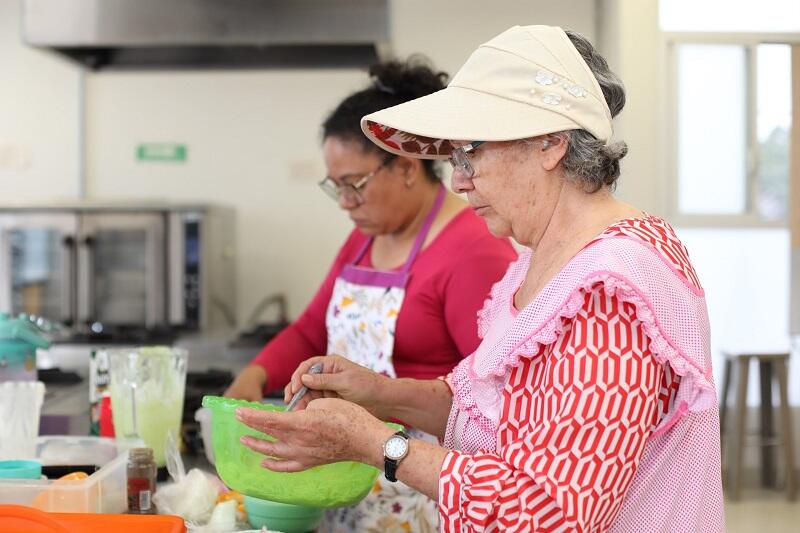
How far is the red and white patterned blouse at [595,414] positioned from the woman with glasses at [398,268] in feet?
2.29

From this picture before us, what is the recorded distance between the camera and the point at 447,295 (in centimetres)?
199

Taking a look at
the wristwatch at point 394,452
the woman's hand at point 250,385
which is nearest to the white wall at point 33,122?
the woman's hand at point 250,385

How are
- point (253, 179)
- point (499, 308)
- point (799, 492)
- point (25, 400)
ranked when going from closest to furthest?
point (499, 308)
point (25, 400)
point (253, 179)
point (799, 492)

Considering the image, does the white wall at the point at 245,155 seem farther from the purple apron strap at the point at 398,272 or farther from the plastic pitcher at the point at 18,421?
the plastic pitcher at the point at 18,421

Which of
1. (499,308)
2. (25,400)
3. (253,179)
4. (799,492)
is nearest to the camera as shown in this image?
(499,308)

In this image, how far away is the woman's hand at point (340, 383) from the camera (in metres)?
1.57

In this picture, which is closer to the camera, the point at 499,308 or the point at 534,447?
the point at 534,447

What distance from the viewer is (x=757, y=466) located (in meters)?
5.71

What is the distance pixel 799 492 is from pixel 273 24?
4212 millimetres

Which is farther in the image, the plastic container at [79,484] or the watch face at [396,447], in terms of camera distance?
the plastic container at [79,484]

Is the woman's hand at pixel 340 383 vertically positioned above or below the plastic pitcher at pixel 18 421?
above

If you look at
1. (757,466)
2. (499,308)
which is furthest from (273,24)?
(757,466)

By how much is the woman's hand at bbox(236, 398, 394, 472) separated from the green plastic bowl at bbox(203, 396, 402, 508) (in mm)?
102

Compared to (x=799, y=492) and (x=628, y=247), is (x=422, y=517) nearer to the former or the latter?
(x=628, y=247)
